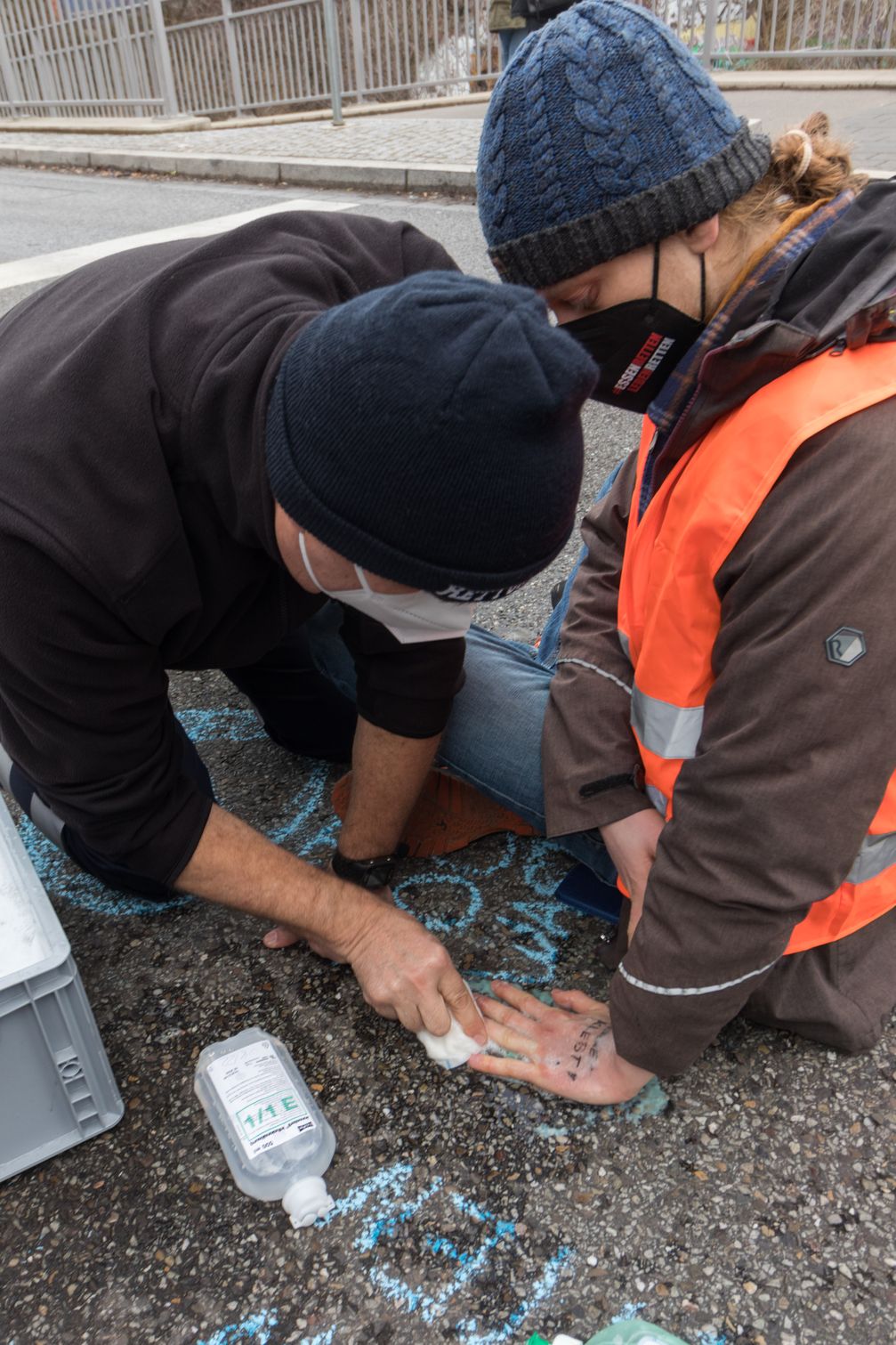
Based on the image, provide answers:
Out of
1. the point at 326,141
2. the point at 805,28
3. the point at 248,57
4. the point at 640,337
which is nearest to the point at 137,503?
the point at 640,337

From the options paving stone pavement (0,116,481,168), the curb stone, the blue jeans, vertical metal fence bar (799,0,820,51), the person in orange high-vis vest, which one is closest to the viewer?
the person in orange high-vis vest

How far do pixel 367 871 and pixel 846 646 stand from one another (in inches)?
44.9

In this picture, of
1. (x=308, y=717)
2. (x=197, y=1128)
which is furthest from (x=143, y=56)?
(x=197, y=1128)

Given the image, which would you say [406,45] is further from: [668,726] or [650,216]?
[668,726]

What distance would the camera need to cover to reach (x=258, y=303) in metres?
1.59

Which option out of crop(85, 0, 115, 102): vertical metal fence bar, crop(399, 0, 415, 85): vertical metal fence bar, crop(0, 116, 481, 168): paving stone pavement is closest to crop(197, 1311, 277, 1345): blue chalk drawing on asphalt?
crop(0, 116, 481, 168): paving stone pavement

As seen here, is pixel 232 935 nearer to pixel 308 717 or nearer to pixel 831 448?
pixel 308 717

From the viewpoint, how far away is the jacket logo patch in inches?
53.0

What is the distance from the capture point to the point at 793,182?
1535 millimetres

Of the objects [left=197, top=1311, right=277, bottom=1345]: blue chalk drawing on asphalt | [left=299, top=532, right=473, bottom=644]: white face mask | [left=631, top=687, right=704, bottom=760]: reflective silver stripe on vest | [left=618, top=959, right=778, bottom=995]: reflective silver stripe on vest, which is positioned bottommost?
[left=197, top=1311, right=277, bottom=1345]: blue chalk drawing on asphalt

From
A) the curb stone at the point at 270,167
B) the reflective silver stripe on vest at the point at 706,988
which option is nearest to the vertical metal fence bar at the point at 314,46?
the curb stone at the point at 270,167

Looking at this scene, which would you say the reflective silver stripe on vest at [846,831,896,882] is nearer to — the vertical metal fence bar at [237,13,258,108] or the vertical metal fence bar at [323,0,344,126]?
the vertical metal fence bar at [323,0,344,126]

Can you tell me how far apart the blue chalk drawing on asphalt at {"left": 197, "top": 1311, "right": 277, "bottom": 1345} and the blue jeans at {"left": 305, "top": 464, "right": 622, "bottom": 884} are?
96 cm

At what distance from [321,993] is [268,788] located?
68 centimetres
